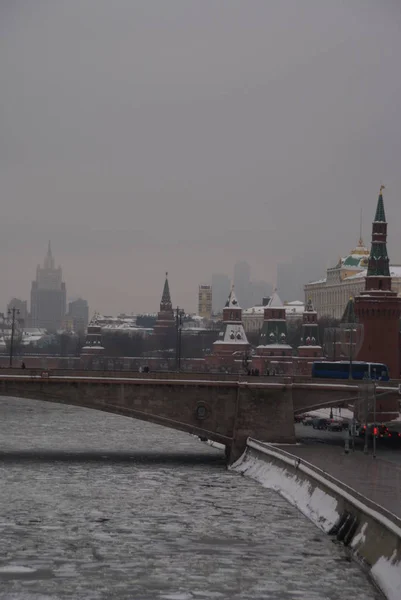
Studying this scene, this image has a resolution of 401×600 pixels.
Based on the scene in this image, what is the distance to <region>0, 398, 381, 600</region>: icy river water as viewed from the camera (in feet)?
113

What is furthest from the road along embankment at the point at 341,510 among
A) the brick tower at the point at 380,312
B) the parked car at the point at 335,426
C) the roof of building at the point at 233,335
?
the roof of building at the point at 233,335

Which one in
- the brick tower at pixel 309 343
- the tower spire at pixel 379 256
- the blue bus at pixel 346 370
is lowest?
the blue bus at pixel 346 370

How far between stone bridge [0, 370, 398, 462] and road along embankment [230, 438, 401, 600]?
5402mm

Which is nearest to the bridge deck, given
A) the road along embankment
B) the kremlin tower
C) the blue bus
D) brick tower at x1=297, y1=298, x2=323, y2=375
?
the road along embankment

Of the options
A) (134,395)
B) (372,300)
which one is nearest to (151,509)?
(134,395)

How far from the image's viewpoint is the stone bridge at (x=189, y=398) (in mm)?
66688

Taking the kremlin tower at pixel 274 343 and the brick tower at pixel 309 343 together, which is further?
the kremlin tower at pixel 274 343

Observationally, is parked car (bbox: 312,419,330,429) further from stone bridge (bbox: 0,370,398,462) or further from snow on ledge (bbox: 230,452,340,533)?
snow on ledge (bbox: 230,452,340,533)

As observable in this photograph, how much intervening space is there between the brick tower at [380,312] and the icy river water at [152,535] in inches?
1263

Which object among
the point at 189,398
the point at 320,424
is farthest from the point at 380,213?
the point at 189,398

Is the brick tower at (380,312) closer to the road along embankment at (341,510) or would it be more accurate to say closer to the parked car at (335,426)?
the parked car at (335,426)

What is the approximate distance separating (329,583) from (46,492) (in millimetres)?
18976

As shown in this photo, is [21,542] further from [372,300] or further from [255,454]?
[372,300]

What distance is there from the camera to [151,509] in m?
47.8
